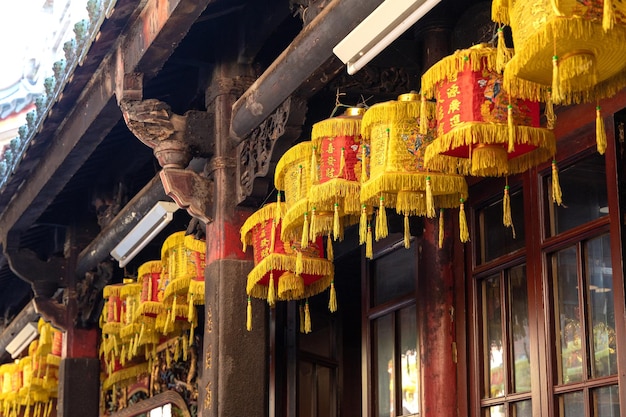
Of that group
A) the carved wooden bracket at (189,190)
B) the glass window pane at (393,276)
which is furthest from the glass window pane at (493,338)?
the carved wooden bracket at (189,190)

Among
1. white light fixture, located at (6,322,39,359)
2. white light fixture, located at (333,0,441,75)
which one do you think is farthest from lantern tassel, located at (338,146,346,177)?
white light fixture, located at (6,322,39,359)

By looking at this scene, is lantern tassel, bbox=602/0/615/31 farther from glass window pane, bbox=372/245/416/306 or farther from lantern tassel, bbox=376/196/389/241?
glass window pane, bbox=372/245/416/306

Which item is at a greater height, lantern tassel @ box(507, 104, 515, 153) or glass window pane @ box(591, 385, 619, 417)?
lantern tassel @ box(507, 104, 515, 153)

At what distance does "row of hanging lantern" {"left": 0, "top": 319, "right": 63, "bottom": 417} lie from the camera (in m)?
11.2

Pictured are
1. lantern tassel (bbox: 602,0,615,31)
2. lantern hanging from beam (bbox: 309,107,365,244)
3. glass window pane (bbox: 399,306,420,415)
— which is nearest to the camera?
lantern tassel (bbox: 602,0,615,31)

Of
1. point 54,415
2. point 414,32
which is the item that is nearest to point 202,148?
point 414,32

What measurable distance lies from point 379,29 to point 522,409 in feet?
6.67

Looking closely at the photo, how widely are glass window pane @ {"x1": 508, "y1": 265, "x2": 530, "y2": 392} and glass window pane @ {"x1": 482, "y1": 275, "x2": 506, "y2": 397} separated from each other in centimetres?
11

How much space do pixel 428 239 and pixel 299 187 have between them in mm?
1111

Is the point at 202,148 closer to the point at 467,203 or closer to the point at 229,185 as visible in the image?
the point at 229,185

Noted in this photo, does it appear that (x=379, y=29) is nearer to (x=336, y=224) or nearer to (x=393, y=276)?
(x=336, y=224)

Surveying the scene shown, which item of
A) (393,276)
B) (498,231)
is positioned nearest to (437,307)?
(498,231)

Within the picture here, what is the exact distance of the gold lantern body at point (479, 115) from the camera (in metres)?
4.57

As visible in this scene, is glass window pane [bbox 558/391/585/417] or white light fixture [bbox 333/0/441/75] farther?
glass window pane [bbox 558/391/585/417]
